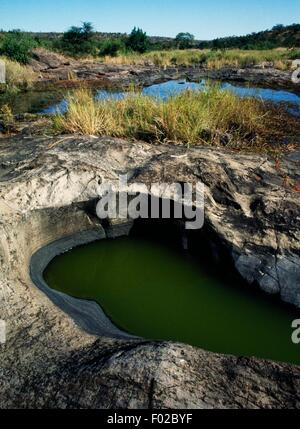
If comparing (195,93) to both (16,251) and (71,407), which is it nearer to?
(16,251)

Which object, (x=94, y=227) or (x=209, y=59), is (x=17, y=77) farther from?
(x=209, y=59)

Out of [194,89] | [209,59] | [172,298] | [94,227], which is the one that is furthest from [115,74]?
[172,298]

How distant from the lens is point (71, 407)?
222 cm

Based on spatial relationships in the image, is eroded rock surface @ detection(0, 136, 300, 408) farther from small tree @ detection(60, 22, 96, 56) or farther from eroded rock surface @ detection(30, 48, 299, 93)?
small tree @ detection(60, 22, 96, 56)

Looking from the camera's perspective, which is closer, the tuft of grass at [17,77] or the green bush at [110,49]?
the tuft of grass at [17,77]

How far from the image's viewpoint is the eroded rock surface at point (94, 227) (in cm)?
227

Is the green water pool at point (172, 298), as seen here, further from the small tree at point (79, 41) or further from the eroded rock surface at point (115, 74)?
the small tree at point (79, 41)

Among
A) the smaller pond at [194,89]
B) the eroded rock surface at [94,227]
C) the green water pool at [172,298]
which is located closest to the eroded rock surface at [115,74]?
the smaller pond at [194,89]

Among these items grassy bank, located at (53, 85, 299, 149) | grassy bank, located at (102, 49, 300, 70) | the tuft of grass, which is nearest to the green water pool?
grassy bank, located at (53, 85, 299, 149)

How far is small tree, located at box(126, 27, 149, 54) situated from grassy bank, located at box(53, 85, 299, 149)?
107 feet

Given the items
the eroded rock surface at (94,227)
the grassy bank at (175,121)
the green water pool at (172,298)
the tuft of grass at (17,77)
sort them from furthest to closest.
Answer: the tuft of grass at (17,77), the grassy bank at (175,121), the green water pool at (172,298), the eroded rock surface at (94,227)

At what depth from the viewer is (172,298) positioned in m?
3.94

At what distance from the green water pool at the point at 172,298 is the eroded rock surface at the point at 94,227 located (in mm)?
273
